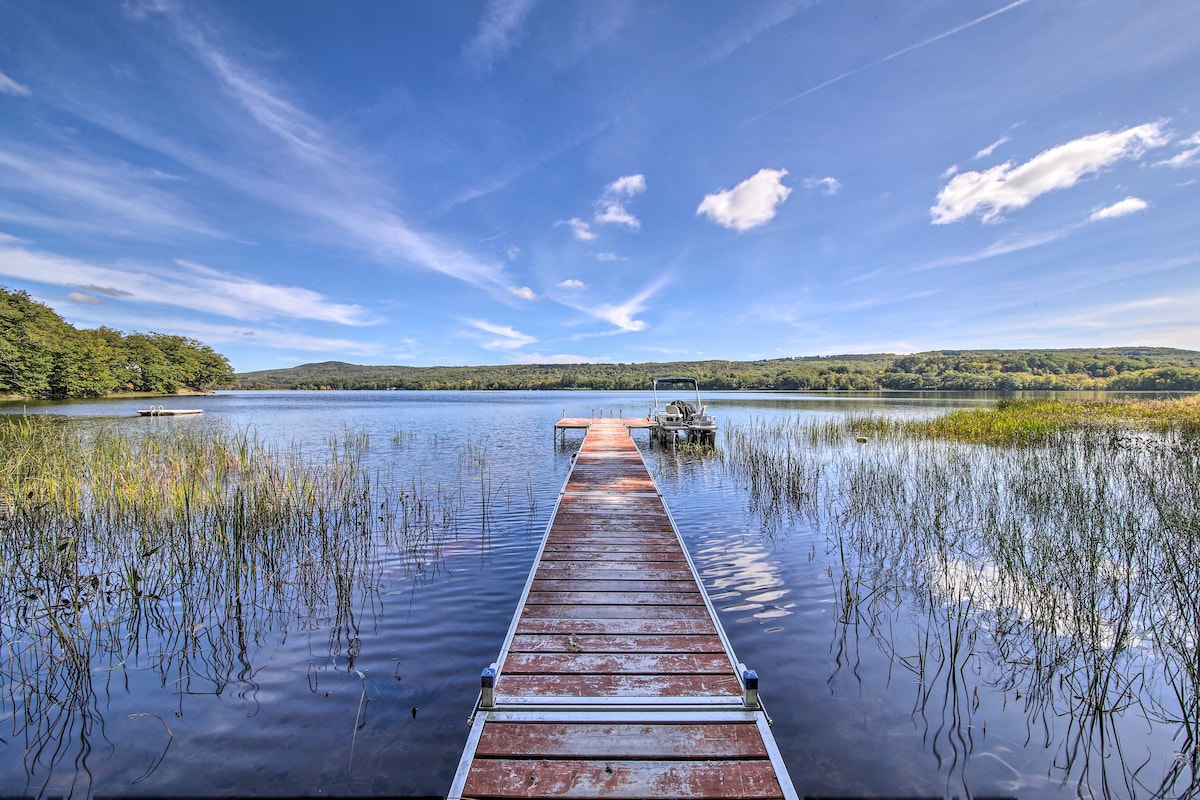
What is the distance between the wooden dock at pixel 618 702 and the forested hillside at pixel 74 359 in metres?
51.2

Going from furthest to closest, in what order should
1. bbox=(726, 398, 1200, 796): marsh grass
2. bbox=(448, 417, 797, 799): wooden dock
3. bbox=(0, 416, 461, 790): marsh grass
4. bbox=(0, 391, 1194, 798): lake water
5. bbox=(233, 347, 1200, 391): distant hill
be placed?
bbox=(233, 347, 1200, 391): distant hill, bbox=(0, 416, 461, 790): marsh grass, bbox=(726, 398, 1200, 796): marsh grass, bbox=(0, 391, 1194, 798): lake water, bbox=(448, 417, 797, 799): wooden dock

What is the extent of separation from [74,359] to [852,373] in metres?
95.3

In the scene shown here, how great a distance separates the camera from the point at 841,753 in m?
3.39

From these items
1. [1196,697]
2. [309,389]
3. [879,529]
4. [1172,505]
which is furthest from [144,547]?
[309,389]

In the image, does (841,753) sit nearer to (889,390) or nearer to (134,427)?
(134,427)

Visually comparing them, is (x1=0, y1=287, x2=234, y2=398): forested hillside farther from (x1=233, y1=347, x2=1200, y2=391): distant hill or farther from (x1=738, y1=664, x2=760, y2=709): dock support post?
(x1=738, y1=664, x2=760, y2=709): dock support post

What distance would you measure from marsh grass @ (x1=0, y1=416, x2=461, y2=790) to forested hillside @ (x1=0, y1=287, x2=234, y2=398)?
42.0 meters

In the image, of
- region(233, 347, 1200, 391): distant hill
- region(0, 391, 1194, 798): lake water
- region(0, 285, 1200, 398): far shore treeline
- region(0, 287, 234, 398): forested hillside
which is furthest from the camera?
region(233, 347, 1200, 391): distant hill

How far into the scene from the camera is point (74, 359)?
42.5 meters

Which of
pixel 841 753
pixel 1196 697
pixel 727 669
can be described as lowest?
pixel 841 753

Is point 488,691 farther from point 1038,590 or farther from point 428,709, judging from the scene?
point 1038,590

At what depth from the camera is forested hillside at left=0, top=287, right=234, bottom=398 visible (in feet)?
122

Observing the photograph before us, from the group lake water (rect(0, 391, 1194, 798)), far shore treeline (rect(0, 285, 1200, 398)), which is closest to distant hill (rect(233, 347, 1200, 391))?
far shore treeline (rect(0, 285, 1200, 398))

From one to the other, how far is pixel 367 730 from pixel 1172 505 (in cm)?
1208
